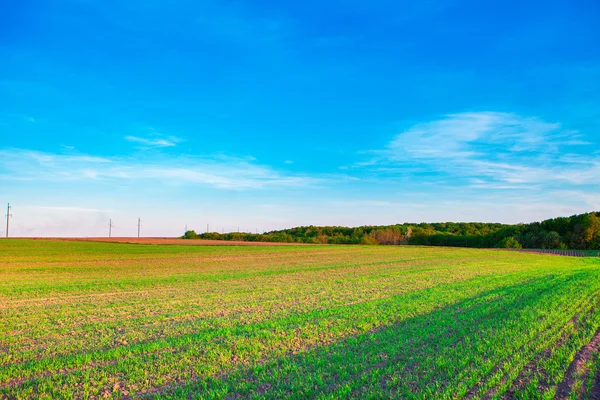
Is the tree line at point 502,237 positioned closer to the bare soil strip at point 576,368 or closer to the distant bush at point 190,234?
the distant bush at point 190,234

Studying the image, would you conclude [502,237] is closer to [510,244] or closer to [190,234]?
[510,244]

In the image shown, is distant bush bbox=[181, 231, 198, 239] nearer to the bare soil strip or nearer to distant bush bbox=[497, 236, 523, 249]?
distant bush bbox=[497, 236, 523, 249]

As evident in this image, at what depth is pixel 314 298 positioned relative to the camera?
16.7 m

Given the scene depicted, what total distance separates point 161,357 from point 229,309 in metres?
5.88

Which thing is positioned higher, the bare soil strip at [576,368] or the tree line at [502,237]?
the tree line at [502,237]

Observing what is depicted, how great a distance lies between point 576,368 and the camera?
784 centimetres

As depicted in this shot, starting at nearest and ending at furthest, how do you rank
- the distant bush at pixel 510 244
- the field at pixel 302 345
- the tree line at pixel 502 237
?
the field at pixel 302 345, the tree line at pixel 502 237, the distant bush at pixel 510 244

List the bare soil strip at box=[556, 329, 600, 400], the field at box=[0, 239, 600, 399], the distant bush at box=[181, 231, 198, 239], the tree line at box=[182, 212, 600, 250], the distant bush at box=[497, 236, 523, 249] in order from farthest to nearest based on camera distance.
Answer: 1. the distant bush at box=[181, 231, 198, 239]
2. the distant bush at box=[497, 236, 523, 249]
3. the tree line at box=[182, 212, 600, 250]
4. the field at box=[0, 239, 600, 399]
5. the bare soil strip at box=[556, 329, 600, 400]

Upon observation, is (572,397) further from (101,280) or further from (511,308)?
(101,280)

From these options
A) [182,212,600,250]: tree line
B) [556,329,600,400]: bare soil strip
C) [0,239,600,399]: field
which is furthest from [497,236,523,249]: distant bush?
[556,329,600,400]: bare soil strip

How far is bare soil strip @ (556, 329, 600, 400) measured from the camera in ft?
22.1

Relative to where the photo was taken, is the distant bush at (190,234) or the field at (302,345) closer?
the field at (302,345)

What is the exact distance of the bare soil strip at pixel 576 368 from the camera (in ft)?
22.1

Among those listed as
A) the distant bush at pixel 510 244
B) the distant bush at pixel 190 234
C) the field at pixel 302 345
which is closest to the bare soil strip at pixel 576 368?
the field at pixel 302 345
